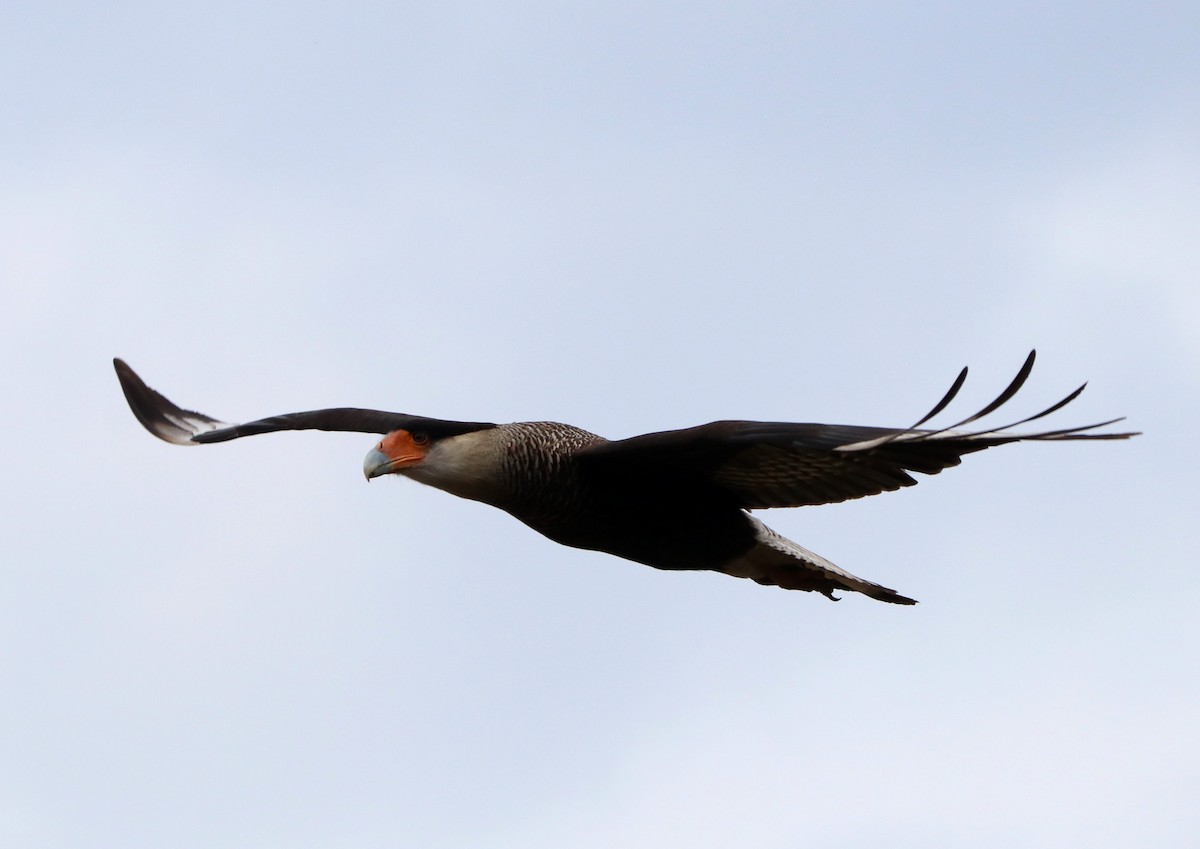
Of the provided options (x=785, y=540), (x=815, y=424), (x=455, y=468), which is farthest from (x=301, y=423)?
(x=815, y=424)

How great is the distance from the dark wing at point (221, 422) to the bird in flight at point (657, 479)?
0.07m

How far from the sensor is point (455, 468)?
25.5 ft

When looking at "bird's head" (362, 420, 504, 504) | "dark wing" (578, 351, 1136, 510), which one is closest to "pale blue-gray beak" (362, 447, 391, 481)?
"bird's head" (362, 420, 504, 504)

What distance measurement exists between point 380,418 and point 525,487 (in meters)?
1.28

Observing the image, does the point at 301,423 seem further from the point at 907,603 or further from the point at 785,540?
the point at 907,603

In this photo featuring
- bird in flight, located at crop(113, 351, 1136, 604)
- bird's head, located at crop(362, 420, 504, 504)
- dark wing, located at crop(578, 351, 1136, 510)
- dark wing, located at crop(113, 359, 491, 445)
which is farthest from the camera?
dark wing, located at crop(113, 359, 491, 445)

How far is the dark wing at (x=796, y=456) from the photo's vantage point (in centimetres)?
647

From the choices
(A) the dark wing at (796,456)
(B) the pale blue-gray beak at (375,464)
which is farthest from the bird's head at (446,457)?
(A) the dark wing at (796,456)

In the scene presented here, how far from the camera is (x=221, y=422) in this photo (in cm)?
1020

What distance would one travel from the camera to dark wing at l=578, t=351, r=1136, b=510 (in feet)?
21.2

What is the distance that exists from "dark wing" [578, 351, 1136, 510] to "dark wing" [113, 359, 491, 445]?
0.99 metres

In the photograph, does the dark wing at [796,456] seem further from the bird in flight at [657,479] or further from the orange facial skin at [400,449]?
the orange facial skin at [400,449]

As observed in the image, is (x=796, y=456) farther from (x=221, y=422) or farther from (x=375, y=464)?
(x=221, y=422)

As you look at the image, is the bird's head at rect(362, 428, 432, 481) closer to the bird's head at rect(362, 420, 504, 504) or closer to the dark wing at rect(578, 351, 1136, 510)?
the bird's head at rect(362, 420, 504, 504)
